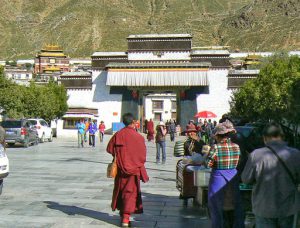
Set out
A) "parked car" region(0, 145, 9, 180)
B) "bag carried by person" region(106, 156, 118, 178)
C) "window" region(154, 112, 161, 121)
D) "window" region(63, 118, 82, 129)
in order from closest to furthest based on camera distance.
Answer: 1. "bag carried by person" region(106, 156, 118, 178)
2. "parked car" region(0, 145, 9, 180)
3. "window" region(63, 118, 82, 129)
4. "window" region(154, 112, 161, 121)

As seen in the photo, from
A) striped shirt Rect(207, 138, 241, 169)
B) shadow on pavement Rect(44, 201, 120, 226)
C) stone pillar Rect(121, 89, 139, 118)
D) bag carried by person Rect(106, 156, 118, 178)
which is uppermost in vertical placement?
stone pillar Rect(121, 89, 139, 118)

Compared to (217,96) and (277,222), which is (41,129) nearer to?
(277,222)

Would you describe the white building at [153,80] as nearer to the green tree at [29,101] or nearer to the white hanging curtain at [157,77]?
the white hanging curtain at [157,77]

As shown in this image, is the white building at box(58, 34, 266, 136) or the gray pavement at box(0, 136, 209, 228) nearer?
the gray pavement at box(0, 136, 209, 228)

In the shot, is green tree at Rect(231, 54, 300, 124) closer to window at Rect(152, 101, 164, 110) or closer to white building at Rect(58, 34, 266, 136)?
white building at Rect(58, 34, 266, 136)

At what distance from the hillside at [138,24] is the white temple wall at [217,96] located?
7075cm

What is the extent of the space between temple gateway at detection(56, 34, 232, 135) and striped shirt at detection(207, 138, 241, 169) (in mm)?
50738

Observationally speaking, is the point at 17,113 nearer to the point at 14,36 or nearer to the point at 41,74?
the point at 41,74

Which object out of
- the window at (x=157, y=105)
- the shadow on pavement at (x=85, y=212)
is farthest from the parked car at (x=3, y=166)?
the window at (x=157, y=105)

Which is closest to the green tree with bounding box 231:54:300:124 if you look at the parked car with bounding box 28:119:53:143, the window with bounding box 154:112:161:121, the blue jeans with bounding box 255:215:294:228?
the parked car with bounding box 28:119:53:143

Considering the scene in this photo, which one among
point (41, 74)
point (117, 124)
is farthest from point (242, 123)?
point (41, 74)

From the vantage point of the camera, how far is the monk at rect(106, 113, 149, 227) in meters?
7.75

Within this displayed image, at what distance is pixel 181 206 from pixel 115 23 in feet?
452

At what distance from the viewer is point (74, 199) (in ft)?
33.1
